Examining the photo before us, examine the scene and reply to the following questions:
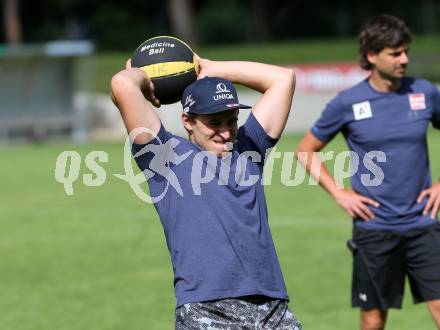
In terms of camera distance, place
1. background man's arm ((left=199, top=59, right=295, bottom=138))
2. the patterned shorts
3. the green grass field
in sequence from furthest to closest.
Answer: the green grass field
background man's arm ((left=199, top=59, right=295, bottom=138))
the patterned shorts

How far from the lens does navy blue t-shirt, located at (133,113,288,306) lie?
4.59 m

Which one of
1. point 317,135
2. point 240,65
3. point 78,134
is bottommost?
point 78,134

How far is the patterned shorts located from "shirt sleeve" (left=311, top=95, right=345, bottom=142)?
2.18 m

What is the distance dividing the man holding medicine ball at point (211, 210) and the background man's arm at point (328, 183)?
5.31 feet

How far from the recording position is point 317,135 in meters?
6.70

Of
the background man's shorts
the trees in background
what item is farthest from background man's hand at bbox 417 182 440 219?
the trees in background

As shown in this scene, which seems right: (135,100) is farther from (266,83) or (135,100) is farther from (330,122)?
(330,122)

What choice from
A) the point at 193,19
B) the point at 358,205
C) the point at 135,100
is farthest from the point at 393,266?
the point at 193,19

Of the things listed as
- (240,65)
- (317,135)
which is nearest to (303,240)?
(317,135)

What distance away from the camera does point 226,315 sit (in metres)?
4.57

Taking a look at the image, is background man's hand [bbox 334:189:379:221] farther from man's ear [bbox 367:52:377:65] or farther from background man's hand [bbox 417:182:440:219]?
man's ear [bbox 367:52:377:65]

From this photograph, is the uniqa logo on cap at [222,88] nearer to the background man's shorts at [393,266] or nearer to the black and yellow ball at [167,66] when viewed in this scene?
the black and yellow ball at [167,66]

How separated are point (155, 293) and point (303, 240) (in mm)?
2721

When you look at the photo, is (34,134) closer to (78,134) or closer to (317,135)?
(78,134)
